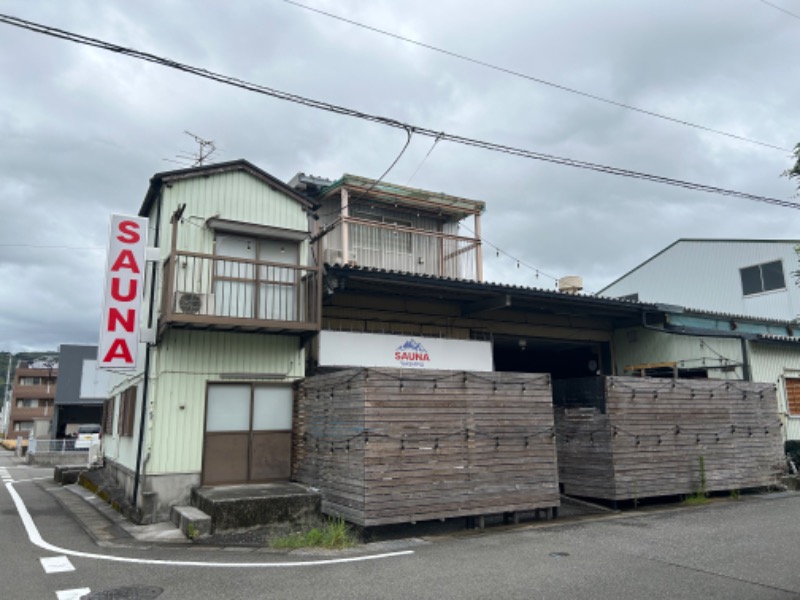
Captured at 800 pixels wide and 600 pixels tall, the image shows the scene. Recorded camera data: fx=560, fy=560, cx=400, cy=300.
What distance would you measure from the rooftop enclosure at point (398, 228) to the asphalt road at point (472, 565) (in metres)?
7.60

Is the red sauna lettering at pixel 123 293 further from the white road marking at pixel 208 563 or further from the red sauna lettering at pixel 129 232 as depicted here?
the white road marking at pixel 208 563

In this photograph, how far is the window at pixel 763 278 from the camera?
22.4 metres

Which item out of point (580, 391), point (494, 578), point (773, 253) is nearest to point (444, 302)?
point (580, 391)

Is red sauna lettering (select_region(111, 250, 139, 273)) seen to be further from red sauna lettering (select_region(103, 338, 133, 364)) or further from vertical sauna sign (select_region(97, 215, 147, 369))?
red sauna lettering (select_region(103, 338, 133, 364))

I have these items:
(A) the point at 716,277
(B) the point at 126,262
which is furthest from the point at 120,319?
(A) the point at 716,277

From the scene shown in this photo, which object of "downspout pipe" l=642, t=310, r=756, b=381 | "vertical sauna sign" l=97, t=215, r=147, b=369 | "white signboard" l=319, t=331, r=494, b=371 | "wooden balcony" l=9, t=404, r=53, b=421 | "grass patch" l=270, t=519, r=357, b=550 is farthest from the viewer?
"wooden balcony" l=9, t=404, r=53, b=421

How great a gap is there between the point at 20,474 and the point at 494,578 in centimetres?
2258

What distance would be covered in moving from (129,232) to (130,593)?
630cm

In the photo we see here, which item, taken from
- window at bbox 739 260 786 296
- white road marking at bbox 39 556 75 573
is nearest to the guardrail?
white road marking at bbox 39 556 75 573

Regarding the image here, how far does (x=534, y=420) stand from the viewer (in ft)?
30.8

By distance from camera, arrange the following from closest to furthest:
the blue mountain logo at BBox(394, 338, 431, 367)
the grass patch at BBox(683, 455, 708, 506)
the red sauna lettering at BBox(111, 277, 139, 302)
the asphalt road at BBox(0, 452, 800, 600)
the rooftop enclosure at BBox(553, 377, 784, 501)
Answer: the asphalt road at BBox(0, 452, 800, 600)
the red sauna lettering at BBox(111, 277, 139, 302)
the rooftop enclosure at BBox(553, 377, 784, 501)
the grass patch at BBox(683, 455, 708, 506)
the blue mountain logo at BBox(394, 338, 431, 367)

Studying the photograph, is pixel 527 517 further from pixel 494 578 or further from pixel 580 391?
pixel 494 578

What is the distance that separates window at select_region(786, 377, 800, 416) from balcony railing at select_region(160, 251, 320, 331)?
42.6 feet

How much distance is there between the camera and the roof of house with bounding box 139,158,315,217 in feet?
34.4
